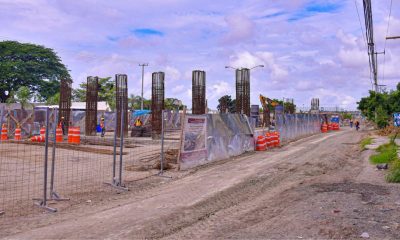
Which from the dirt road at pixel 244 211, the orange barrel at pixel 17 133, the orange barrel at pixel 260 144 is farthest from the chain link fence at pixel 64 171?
the orange barrel at pixel 260 144

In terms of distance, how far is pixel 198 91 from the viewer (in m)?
31.1

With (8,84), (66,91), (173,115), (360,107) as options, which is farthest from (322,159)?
(8,84)

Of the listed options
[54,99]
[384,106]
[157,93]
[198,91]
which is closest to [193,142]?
[198,91]

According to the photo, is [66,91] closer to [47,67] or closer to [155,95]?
[155,95]

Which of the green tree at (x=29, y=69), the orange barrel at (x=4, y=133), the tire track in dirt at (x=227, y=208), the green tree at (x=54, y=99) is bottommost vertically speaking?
the tire track in dirt at (x=227, y=208)

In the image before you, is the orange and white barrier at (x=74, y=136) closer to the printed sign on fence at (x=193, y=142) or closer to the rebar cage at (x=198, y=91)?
the rebar cage at (x=198, y=91)

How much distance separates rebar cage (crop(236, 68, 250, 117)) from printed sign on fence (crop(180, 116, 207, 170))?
54.7 ft

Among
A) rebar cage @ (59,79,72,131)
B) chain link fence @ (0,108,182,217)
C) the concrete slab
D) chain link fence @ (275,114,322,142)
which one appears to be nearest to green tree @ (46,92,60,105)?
rebar cage @ (59,79,72,131)

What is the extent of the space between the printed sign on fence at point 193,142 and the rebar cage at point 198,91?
13197mm

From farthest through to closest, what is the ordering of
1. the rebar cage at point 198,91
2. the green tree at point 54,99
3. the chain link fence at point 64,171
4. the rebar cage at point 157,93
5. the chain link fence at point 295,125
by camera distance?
the green tree at point 54,99
the chain link fence at point 295,125
the rebar cage at point 157,93
the rebar cage at point 198,91
the chain link fence at point 64,171

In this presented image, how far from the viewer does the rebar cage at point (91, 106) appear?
33.8m

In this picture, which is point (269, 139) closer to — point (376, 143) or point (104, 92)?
point (376, 143)

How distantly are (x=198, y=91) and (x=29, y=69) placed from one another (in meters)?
54.1

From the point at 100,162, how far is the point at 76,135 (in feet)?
28.1
